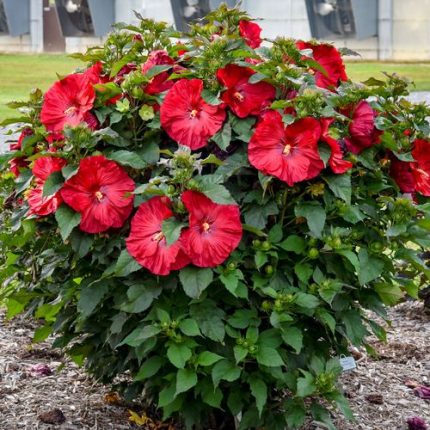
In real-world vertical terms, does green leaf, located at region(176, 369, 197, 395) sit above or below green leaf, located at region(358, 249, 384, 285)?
below

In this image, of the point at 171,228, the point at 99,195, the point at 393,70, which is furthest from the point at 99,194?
the point at 393,70

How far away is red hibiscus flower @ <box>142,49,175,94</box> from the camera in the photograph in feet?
7.94

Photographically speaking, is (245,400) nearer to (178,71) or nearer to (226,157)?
(226,157)

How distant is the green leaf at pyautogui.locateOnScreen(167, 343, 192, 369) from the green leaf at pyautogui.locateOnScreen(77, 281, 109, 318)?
9.0 inches

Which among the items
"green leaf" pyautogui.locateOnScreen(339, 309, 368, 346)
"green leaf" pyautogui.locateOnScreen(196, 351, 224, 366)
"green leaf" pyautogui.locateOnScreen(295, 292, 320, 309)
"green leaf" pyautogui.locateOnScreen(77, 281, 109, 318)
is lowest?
"green leaf" pyautogui.locateOnScreen(339, 309, 368, 346)

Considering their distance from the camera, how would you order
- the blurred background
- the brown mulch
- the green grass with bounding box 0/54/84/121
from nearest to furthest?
the brown mulch
the green grass with bounding box 0/54/84/121
the blurred background

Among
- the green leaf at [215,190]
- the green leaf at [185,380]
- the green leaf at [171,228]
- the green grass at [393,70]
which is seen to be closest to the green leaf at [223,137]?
the green leaf at [215,190]

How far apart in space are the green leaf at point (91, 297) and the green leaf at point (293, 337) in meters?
0.45

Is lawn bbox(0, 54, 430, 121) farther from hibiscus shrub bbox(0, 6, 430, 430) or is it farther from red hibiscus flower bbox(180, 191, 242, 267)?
red hibiscus flower bbox(180, 191, 242, 267)

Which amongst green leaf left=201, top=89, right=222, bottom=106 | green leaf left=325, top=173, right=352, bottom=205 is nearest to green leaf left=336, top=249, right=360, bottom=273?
green leaf left=325, top=173, right=352, bottom=205

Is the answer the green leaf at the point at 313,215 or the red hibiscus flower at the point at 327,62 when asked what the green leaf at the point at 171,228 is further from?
the red hibiscus flower at the point at 327,62

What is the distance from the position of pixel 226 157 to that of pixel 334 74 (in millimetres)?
484

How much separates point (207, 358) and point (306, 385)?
26 cm

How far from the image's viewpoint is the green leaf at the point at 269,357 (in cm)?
222
